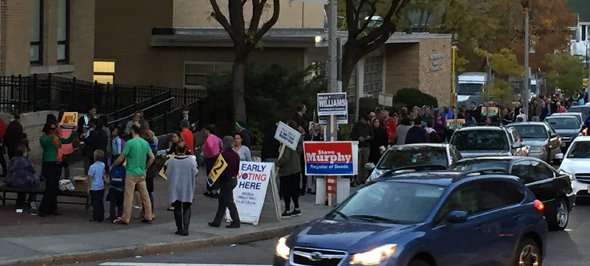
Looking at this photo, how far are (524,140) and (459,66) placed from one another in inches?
1019

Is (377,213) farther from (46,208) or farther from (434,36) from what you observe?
(434,36)

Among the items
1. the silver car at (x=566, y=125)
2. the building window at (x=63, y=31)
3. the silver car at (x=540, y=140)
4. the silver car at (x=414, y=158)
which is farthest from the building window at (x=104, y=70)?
the silver car at (x=414, y=158)

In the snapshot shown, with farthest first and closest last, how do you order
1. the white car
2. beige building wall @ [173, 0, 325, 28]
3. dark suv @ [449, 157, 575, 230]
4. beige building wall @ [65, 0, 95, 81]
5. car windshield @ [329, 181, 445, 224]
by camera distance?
1. beige building wall @ [173, 0, 325, 28]
2. beige building wall @ [65, 0, 95, 81]
3. the white car
4. dark suv @ [449, 157, 575, 230]
5. car windshield @ [329, 181, 445, 224]

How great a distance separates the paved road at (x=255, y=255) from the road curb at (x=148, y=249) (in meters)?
0.14

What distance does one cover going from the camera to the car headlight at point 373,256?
404 inches

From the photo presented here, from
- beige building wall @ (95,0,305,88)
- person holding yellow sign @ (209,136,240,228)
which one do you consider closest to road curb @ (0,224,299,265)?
person holding yellow sign @ (209,136,240,228)

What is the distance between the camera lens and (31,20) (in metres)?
30.8

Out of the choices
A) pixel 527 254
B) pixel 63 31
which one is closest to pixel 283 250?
pixel 527 254

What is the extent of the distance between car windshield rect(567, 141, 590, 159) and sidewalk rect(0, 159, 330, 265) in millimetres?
6967

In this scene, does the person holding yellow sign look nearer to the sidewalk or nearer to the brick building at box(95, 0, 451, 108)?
the sidewalk

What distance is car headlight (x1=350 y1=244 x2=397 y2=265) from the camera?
1027cm

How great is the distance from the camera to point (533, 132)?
3328cm

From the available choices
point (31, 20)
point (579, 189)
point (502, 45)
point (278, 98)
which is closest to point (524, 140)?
point (278, 98)

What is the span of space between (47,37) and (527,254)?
73.8 feet
